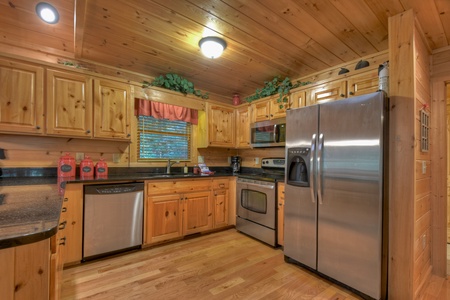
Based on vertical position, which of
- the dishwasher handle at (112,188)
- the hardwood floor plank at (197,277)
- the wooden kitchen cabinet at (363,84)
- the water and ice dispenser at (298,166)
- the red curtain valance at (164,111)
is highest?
the wooden kitchen cabinet at (363,84)

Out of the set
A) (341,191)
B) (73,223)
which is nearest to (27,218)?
(73,223)

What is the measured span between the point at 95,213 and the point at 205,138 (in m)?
1.93

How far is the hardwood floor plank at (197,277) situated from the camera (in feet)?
6.23

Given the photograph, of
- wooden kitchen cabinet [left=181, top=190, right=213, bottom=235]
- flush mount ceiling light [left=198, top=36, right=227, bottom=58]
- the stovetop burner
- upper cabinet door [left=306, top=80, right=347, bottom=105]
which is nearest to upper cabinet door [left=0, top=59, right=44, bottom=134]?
flush mount ceiling light [left=198, top=36, right=227, bottom=58]

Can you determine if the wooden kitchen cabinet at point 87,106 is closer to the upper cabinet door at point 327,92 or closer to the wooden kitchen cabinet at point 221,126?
the wooden kitchen cabinet at point 221,126

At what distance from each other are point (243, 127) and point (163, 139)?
54.9 inches

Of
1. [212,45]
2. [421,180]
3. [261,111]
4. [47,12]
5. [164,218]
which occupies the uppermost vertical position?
[47,12]

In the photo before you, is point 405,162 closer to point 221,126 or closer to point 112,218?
point 221,126

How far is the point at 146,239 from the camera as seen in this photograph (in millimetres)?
2730

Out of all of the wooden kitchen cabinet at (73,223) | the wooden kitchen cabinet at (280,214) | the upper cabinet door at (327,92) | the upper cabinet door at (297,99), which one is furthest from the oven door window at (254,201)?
the wooden kitchen cabinet at (73,223)

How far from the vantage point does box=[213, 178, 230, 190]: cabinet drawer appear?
133 inches

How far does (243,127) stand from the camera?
12.8 ft

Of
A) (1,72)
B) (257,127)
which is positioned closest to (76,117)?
(1,72)

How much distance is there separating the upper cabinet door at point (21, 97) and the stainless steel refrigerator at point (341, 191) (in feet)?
9.18
